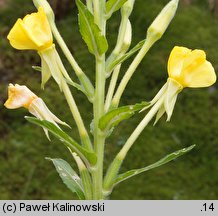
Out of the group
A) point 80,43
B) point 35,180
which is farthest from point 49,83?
point 35,180

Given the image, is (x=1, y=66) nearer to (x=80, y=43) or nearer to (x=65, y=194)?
(x=80, y=43)

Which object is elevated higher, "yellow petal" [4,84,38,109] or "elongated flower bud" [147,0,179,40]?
"elongated flower bud" [147,0,179,40]

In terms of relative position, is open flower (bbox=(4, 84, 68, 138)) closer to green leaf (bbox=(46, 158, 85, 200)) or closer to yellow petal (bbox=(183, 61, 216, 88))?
green leaf (bbox=(46, 158, 85, 200))

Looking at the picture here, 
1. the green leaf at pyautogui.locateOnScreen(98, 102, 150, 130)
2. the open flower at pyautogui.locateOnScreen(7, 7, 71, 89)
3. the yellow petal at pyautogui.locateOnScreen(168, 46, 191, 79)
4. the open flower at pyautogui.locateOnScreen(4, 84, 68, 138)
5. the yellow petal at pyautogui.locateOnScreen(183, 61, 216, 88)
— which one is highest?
the open flower at pyautogui.locateOnScreen(7, 7, 71, 89)

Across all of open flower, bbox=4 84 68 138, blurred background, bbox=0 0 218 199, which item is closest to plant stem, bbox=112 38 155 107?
open flower, bbox=4 84 68 138

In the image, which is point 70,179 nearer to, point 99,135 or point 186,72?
point 99,135

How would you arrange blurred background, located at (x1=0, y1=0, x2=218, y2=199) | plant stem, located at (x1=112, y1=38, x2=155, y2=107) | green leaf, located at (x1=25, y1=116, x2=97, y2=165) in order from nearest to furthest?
green leaf, located at (x1=25, y1=116, x2=97, y2=165) < plant stem, located at (x1=112, y1=38, x2=155, y2=107) < blurred background, located at (x1=0, y1=0, x2=218, y2=199)
